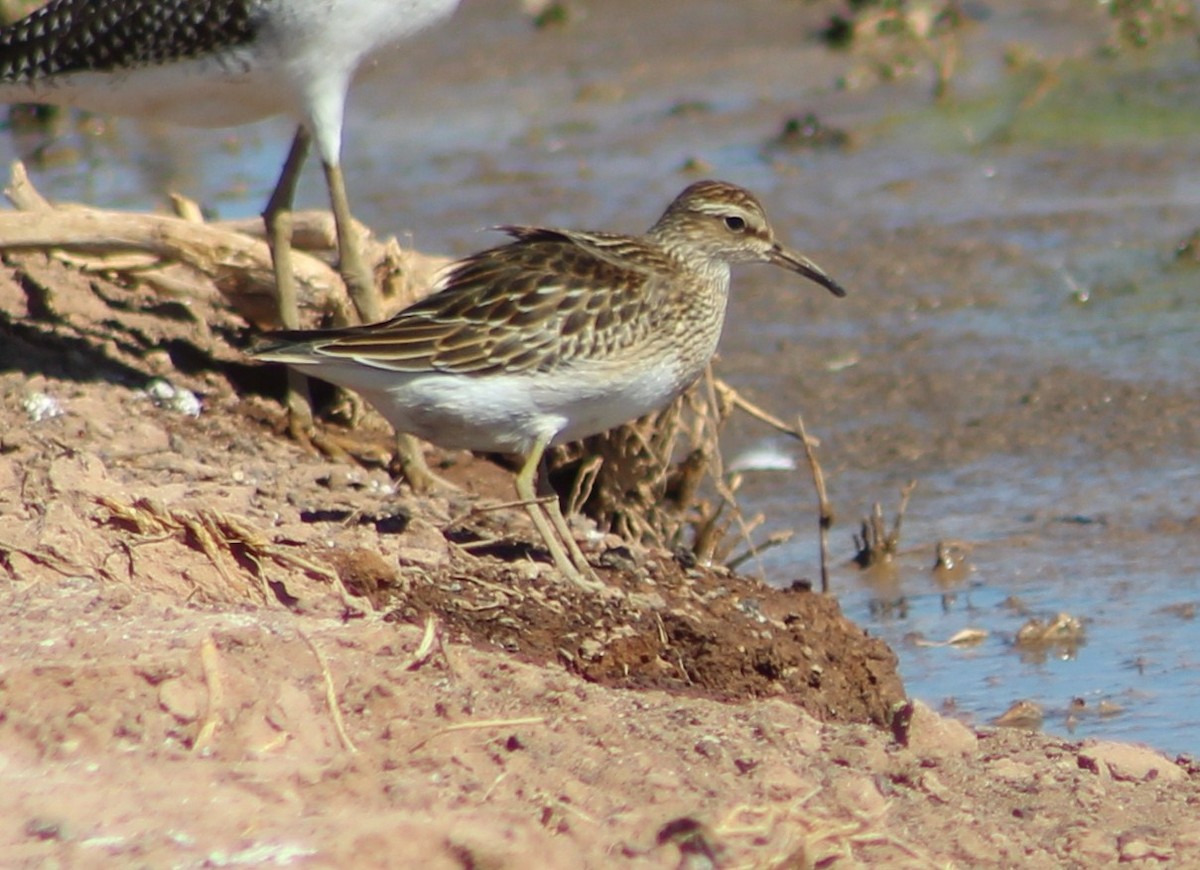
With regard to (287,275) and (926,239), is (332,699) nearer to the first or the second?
(287,275)

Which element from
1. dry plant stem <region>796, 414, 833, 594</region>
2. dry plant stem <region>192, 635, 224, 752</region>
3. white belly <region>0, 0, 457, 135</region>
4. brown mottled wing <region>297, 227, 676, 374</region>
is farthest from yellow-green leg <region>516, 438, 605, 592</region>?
white belly <region>0, 0, 457, 135</region>

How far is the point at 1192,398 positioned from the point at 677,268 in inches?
130

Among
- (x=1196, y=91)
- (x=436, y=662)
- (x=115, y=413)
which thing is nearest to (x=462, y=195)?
(x=1196, y=91)

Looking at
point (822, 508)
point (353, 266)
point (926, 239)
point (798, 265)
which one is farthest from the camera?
point (926, 239)

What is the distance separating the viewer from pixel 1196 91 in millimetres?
13898

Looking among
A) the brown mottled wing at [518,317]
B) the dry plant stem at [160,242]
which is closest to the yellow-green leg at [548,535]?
the brown mottled wing at [518,317]

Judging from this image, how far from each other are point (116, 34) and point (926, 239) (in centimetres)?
531

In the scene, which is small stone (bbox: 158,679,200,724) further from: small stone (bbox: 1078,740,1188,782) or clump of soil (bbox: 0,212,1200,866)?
small stone (bbox: 1078,740,1188,782)

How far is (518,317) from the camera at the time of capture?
6262mm

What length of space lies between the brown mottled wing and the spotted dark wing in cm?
158

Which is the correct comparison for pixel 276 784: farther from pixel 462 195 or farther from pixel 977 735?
pixel 462 195

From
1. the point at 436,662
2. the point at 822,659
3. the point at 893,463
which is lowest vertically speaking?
the point at 893,463

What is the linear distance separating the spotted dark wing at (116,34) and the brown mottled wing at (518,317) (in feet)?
5.18

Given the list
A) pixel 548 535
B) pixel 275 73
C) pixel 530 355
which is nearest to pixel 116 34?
pixel 275 73
